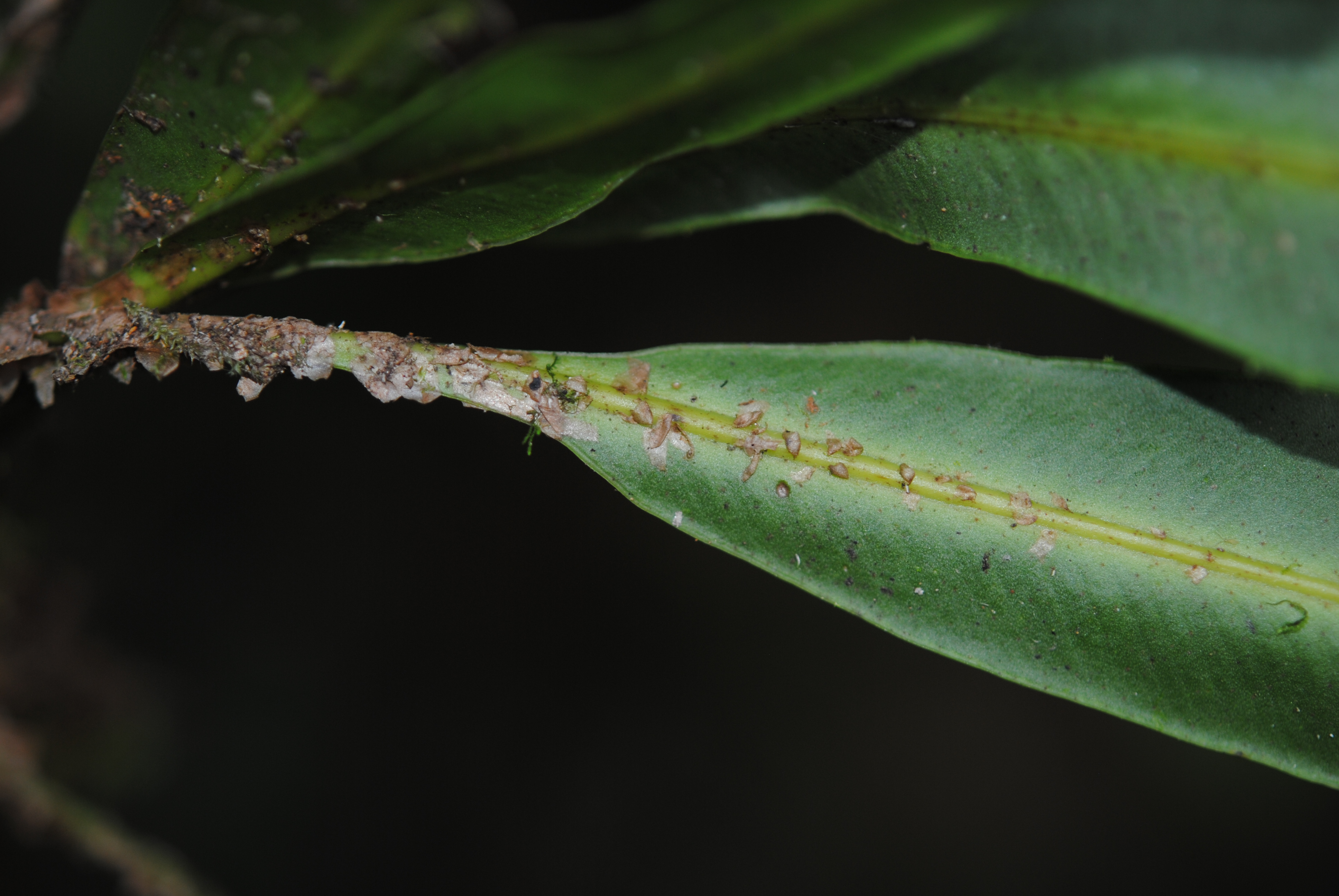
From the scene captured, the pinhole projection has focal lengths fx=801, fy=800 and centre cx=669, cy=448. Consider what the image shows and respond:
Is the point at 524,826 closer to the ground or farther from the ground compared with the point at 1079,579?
closer to the ground

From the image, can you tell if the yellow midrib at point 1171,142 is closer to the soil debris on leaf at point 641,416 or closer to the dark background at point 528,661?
the soil debris on leaf at point 641,416

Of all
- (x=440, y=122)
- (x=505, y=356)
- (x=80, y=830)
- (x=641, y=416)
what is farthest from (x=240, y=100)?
(x=80, y=830)

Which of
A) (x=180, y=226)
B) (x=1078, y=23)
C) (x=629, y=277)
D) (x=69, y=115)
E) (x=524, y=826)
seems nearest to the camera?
(x=1078, y=23)

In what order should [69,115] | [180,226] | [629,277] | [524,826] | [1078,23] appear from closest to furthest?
[1078,23] → [180,226] → [69,115] → [629,277] → [524,826]

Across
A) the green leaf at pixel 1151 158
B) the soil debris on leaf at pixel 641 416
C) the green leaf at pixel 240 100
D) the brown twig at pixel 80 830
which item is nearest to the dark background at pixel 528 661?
the brown twig at pixel 80 830

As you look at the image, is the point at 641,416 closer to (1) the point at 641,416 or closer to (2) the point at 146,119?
(1) the point at 641,416

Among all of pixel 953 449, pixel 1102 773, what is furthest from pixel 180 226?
pixel 1102 773

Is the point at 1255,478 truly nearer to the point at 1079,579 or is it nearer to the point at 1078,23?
the point at 1079,579
